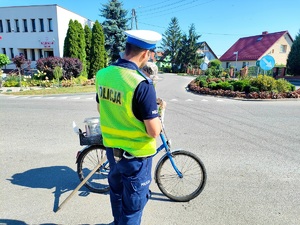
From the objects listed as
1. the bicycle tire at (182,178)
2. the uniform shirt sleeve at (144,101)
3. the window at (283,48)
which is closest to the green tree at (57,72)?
the bicycle tire at (182,178)

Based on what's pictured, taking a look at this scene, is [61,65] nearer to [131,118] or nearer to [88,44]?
[88,44]

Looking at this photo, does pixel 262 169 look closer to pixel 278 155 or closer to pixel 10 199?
pixel 278 155

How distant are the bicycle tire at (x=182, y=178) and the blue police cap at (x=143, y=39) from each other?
1560mm

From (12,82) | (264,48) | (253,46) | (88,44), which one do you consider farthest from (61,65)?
(253,46)

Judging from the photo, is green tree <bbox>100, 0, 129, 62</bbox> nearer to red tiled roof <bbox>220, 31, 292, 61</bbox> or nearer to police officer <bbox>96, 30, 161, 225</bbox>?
red tiled roof <bbox>220, 31, 292, 61</bbox>

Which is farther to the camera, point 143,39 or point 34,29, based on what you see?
point 34,29

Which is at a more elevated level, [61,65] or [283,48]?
[283,48]

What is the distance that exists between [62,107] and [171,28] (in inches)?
2247

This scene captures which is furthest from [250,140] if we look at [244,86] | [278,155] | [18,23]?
[18,23]

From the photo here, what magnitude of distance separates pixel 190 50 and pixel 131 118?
5059cm

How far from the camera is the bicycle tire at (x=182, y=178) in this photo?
2820mm

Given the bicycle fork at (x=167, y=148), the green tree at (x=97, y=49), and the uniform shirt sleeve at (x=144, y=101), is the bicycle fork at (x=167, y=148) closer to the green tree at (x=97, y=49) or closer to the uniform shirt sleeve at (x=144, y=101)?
the uniform shirt sleeve at (x=144, y=101)

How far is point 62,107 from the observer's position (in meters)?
9.15

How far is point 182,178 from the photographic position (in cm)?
300
